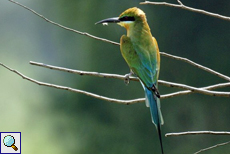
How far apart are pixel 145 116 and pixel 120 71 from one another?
1.79 feet

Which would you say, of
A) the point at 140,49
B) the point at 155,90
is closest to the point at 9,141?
the point at 140,49

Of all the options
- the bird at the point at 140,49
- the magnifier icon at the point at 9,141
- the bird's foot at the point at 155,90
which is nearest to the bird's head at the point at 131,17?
the bird at the point at 140,49

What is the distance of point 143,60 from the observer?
4.12 feet

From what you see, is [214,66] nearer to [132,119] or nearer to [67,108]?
[132,119]

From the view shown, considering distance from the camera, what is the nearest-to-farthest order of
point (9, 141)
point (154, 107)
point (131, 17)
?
point (154, 107)
point (131, 17)
point (9, 141)

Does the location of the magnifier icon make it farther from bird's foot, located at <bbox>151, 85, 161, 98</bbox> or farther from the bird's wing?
bird's foot, located at <bbox>151, 85, 161, 98</bbox>

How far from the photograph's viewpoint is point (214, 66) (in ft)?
14.0

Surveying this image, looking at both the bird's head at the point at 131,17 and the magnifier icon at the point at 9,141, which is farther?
the magnifier icon at the point at 9,141

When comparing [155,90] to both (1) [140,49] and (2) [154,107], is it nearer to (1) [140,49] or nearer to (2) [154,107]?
(2) [154,107]

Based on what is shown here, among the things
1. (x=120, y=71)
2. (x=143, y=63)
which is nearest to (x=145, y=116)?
(x=120, y=71)

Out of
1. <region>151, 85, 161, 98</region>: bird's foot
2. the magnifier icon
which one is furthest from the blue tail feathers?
the magnifier icon

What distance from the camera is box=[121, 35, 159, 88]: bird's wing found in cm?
119

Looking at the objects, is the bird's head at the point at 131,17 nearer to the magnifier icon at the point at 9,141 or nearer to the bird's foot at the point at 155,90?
the bird's foot at the point at 155,90

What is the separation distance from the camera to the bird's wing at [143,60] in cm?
119
